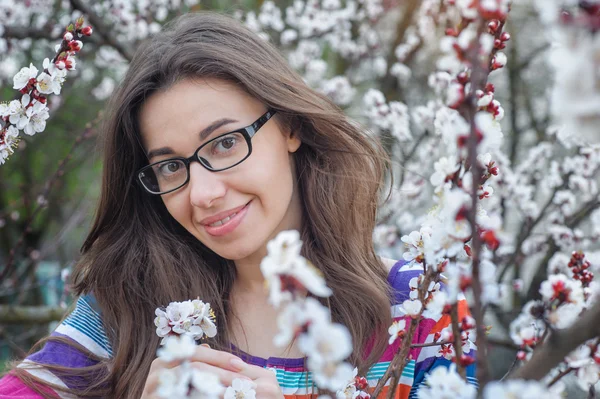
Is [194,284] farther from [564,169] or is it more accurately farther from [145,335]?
[564,169]

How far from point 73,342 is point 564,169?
91.5 inches

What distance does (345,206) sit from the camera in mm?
1932

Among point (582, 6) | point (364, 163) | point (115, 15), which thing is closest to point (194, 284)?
point (364, 163)

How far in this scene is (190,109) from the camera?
5.25ft

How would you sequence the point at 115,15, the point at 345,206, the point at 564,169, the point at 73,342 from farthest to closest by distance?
1. the point at 115,15
2. the point at 564,169
3. the point at 345,206
4. the point at 73,342

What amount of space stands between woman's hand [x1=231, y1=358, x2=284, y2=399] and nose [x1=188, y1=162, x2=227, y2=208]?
509mm

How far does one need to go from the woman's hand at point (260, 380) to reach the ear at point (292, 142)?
32.7 inches

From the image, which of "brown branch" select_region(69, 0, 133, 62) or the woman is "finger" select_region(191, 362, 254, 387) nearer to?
the woman

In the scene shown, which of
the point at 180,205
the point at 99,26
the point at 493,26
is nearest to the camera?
the point at 493,26

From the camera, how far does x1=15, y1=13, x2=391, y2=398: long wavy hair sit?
1.72 m

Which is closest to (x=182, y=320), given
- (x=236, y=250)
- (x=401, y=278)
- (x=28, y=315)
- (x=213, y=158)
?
(x=236, y=250)

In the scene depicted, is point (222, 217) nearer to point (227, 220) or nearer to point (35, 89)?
point (227, 220)

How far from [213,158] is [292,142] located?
345 millimetres

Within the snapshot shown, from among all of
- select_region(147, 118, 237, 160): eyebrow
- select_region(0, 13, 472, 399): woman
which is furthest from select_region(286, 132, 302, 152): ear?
select_region(147, 118, 237, 160): eyebrow
